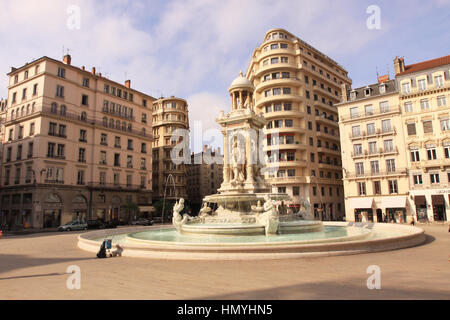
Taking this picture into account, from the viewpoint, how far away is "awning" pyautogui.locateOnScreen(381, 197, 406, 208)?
37.9m

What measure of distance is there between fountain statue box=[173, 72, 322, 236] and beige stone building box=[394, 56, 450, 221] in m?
24.9

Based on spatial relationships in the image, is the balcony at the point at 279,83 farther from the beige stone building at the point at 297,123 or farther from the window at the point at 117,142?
the window at the point at 117,142

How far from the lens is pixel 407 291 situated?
6.52 metres

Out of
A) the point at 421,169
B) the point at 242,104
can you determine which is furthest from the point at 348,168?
the point at 242,104

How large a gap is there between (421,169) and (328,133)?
1970cm

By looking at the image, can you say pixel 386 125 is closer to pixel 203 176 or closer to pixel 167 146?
pixel 167 146

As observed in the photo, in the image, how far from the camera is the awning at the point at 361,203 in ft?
133

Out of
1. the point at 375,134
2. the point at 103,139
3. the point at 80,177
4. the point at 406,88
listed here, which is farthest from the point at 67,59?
the point at 406,88

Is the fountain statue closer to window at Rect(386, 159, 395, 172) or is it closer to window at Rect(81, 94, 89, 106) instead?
window at Rect(386, 159, 395, 172)

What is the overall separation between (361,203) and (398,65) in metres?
20.6

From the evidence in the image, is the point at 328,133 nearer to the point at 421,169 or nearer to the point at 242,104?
the point at 421,169

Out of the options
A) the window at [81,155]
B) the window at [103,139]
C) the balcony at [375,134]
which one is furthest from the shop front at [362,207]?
the window at [81,155]

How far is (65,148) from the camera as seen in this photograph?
42.4 m
